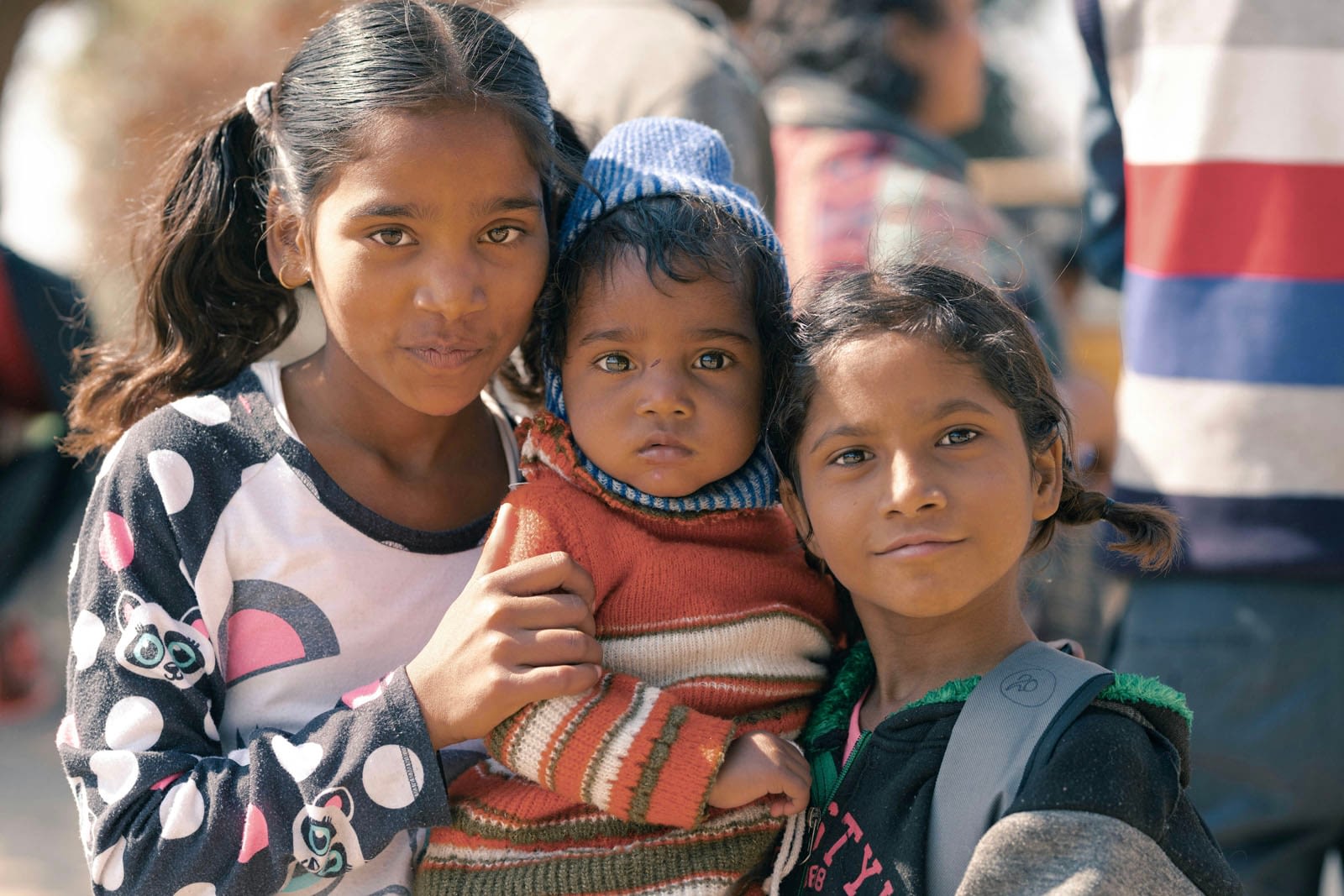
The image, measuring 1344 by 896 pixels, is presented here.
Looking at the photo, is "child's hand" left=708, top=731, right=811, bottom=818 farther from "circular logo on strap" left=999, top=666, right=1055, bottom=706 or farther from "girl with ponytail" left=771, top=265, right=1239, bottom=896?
"circular logo on strap" left=999, top=666, right=1055, bottom=706

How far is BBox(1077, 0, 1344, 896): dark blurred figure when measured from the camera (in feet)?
7.83

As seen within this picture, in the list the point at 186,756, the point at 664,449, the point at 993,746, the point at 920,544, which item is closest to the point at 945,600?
the point at 920,544

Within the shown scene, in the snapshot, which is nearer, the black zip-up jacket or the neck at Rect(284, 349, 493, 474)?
the black zip-up jacket

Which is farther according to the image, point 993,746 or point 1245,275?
point 1245,275

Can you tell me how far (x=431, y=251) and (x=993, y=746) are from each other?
3.09 feet

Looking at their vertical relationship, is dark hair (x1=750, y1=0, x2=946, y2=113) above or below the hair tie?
below

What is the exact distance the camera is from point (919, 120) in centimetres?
397

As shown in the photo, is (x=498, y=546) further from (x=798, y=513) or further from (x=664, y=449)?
(x=798, y=513)

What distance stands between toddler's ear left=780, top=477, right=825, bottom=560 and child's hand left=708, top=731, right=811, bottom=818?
280 mm

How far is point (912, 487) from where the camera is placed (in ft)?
5.10

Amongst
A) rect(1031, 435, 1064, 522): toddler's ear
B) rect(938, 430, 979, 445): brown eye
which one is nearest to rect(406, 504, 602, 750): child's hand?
rect(938, 430, 979, 445): brown eye

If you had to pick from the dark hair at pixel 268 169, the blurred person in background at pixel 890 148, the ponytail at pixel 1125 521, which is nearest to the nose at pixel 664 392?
the dark hair at pixel 268 169

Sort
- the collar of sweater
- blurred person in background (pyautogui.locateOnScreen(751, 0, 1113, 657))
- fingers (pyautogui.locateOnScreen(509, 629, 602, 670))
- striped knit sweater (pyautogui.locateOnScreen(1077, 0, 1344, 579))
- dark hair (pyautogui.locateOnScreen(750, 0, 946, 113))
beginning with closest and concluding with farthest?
fingers (pyautogui.locateOnScreen(509, 629, 602, 670)), the collar of sweater, striped knit sweater (pyautogui.locateOnScreen(1077, 0, 1344, 579)), blurred person in background (pyautogui.locateOnScreen(751, 0, 1113, 657)), dark hair (pyautogui.locateOnScreen(750, 0, 946, 113))

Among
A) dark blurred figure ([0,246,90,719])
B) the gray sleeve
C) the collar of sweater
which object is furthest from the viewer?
dark blurred figure ([0,246,90,719])
